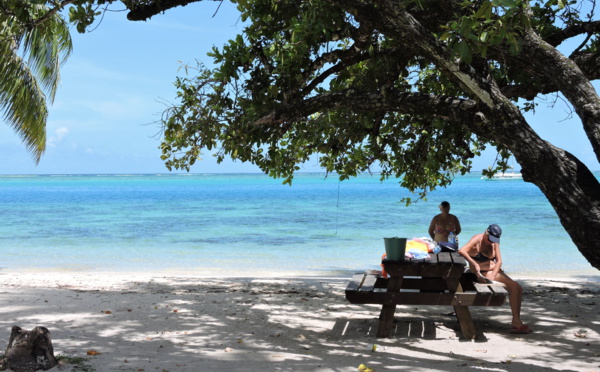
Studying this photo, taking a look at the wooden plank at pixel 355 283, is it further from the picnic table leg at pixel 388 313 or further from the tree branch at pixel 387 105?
the tree branch at pixel 387 105

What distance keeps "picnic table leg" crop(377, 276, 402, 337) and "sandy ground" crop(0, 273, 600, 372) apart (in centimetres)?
12

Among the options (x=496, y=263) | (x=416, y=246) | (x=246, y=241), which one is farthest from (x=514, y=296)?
(x=246, y=241)

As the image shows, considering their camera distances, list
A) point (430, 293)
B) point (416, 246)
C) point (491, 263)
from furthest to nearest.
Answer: point (491, 263), point (416, 246), point (430, 293)

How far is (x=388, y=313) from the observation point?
6504 millimetres

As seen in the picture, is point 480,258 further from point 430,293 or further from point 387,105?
point 387,105

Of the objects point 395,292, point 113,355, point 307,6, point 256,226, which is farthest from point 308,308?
point 256,226

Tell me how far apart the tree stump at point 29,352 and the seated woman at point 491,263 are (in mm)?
4228

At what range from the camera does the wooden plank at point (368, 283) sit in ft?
20.8

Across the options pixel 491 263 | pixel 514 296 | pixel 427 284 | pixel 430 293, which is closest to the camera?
pixel 430 293

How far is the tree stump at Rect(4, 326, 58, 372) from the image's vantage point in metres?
4.71

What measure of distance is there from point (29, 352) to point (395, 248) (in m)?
3.43

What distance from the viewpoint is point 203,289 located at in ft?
33.2

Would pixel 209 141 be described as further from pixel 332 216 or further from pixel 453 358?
pixel 332 216

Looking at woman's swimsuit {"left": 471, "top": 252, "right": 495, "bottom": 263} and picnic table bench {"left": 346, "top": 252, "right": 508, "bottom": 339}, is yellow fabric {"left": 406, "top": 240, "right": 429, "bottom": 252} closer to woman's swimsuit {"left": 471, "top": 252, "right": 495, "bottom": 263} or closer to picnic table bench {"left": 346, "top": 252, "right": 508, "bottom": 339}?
picnic table bench {"left": 346, "top": 252, "right": 508, "bottom": 339}
